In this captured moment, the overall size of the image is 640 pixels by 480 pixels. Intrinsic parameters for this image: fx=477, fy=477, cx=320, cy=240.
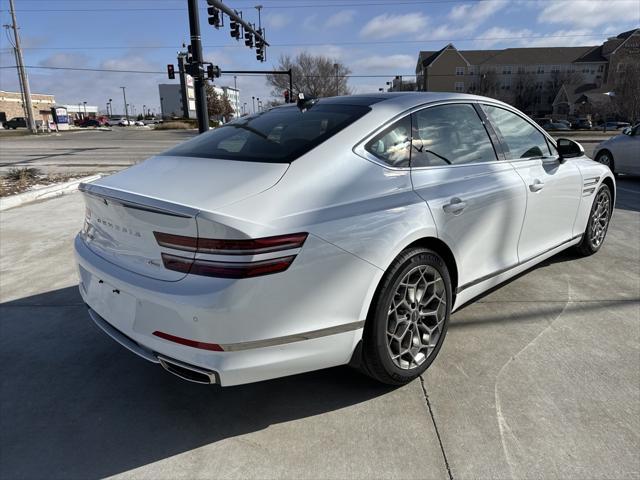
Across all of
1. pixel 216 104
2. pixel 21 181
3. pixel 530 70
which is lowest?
pixel 21 181

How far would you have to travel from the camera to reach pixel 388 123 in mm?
2736

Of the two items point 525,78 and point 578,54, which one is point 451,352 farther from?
point 578,54

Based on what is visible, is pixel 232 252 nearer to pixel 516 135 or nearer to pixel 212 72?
pixel 516 135

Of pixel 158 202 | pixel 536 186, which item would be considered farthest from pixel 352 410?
pixel 536 186

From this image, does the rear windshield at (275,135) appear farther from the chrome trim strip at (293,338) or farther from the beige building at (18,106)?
the beige building at (18,106)

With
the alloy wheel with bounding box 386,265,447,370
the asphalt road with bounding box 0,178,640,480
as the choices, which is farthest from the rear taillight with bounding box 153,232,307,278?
the asphalt road with bounding box 0,178,640,480

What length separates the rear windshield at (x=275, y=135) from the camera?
258cm

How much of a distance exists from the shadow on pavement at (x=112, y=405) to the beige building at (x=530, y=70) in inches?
3384

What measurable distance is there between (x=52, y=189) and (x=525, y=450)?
9.51 m

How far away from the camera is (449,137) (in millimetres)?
3119

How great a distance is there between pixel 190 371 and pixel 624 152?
11177 mm

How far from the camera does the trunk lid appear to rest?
210cm

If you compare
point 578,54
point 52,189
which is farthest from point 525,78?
point 52,189

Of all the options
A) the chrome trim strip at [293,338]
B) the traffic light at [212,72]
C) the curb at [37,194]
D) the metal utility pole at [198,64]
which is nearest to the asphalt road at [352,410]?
the chrome trim strip at [293,338]
